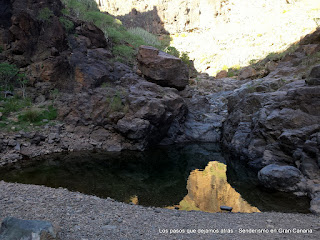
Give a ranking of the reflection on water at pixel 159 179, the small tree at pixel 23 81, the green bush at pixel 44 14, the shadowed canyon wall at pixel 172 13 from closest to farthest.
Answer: the reflection on water at pixel 159 179 → the small tree at pixel 23 81 → the green bush at pixel 44 14 → the shadowed canyon wall at pixel 172 13

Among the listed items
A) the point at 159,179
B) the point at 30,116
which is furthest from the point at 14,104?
the point at 159,179

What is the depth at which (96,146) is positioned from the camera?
1608cm

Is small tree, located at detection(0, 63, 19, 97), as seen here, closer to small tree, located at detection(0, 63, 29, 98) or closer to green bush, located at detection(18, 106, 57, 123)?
small tree, located at detection(0, 63, 29, 98)

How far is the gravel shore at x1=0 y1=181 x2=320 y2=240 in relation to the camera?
5078mm

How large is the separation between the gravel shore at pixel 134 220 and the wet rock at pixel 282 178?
7.51 ft

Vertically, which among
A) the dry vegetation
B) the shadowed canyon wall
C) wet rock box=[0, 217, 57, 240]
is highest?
the shadowed canyon wall

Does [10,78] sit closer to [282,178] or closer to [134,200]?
[134,200]

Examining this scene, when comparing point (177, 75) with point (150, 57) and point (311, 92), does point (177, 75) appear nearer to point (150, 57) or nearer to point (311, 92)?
point (150, 57)

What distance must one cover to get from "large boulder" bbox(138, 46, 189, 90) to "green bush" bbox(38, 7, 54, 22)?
8.80m

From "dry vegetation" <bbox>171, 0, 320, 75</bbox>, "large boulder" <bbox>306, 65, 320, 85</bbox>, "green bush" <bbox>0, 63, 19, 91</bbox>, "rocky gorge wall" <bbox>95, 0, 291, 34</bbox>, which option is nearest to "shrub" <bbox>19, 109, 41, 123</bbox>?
"green bush" <bbox>0, 63, 19, 91</bbox>

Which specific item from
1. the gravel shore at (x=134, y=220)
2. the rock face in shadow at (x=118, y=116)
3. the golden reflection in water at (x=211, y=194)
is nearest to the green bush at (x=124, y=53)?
the rock face in shadow at (x=118, y=116)

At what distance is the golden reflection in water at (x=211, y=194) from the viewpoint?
25.9ft

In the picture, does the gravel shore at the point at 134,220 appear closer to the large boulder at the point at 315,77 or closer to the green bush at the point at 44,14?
the large boulder at the point at 315,77

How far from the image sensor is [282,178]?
9250mm
